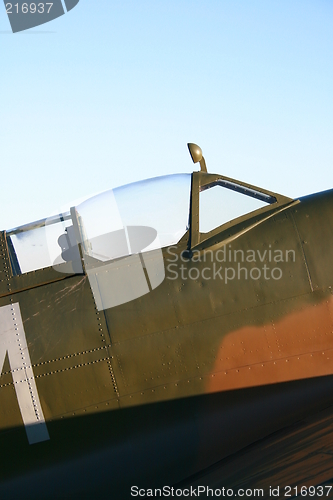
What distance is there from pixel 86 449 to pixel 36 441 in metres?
0.52

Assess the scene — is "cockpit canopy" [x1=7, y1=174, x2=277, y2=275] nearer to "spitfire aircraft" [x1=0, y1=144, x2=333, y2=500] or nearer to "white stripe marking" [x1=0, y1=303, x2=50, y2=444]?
"spitfire aircraft" [x1=0, y1=144, x2=333, y2=500]

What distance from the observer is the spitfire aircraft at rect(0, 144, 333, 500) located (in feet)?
16.1

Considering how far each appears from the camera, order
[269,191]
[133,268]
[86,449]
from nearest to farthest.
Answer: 1. [86,449]
2. [133,268]
3. [269,191]

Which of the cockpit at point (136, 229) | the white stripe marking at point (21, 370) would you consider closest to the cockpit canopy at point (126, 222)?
the cockpit at point (136, 229)

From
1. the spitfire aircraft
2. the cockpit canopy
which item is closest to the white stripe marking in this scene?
the spitfire aircraft

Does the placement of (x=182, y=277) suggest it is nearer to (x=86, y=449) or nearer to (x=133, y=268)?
(x=133, y=268)

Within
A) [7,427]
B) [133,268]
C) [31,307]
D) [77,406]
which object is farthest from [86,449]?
[133,268]

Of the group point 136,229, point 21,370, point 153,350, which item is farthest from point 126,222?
point 21,370

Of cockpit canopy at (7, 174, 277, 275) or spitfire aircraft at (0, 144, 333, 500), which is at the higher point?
cockpit canopy at (7, 174, 277, 275)

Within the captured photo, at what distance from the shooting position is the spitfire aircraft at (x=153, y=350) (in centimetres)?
491

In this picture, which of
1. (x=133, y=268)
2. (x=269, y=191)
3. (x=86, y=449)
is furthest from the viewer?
(x=269, y=191)

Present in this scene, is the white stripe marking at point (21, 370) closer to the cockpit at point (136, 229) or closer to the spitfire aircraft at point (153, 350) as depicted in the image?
the spitfire aircraft at point (153, 350)

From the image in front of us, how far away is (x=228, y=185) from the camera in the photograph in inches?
233

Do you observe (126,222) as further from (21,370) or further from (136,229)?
(21,370)
